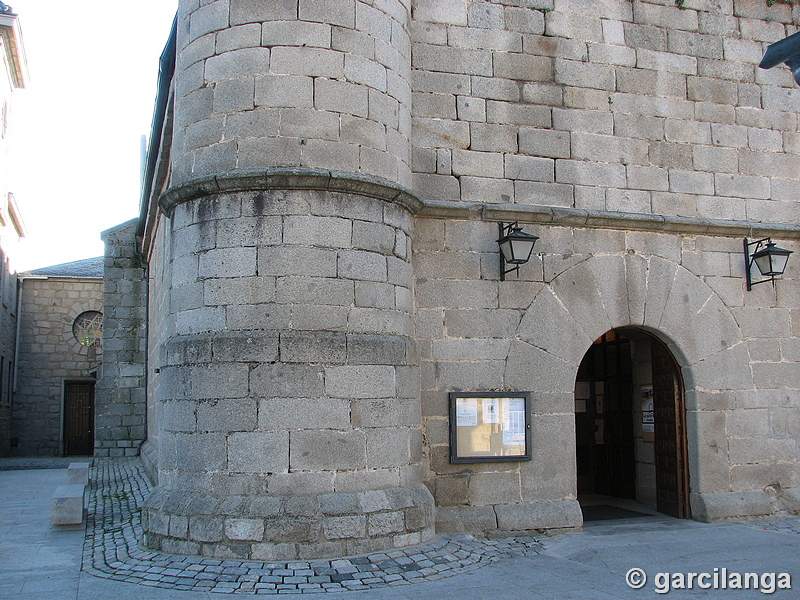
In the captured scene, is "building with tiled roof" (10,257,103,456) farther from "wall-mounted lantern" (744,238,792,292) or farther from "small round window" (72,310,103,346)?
"wall-mounted lantern" (744,238,792,292)

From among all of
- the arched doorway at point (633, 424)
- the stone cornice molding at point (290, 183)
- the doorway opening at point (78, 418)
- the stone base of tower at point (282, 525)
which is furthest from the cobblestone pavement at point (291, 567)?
the doorway opening at point (78, 418)

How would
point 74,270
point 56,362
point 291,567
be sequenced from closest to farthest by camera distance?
point 291,567
point 56,362
point 74,270

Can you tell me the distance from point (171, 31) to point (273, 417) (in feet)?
15.2

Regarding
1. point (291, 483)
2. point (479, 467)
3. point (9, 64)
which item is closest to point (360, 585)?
point (291, 483)

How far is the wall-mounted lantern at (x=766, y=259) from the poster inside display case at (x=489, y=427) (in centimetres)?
289

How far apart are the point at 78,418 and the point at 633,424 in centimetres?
1569

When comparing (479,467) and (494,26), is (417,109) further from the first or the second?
(479,467)

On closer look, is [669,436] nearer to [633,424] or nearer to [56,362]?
[633,424]

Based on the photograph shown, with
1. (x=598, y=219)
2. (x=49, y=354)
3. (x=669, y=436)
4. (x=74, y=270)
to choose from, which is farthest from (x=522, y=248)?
(x=74, y=270)

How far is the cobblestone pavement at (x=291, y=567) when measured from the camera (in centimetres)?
463

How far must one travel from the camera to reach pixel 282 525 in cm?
510

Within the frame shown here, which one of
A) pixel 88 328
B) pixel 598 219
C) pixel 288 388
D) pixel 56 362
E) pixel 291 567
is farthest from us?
pixel 88 328

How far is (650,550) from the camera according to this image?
5.61 m

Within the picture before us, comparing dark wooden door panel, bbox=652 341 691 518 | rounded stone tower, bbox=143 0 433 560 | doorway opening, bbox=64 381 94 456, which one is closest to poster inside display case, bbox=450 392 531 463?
rounded stone tower, bbox=143 0 433 560
